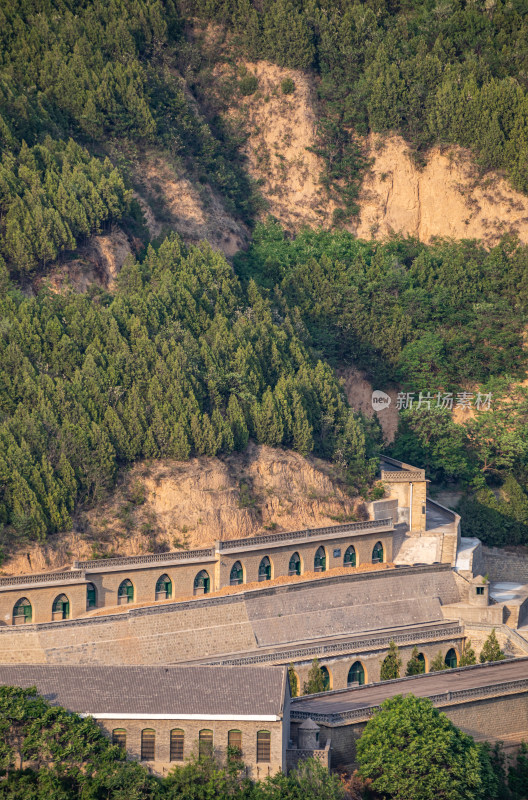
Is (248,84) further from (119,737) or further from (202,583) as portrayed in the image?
(119,737)

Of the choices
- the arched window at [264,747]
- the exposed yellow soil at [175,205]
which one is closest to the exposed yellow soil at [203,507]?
the arched window at [264,747]

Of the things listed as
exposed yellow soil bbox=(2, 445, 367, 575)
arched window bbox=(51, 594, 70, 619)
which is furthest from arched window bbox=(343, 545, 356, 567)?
arched window bbox=(51, 594, 70, 619)

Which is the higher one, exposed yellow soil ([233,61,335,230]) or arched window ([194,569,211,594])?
exposed yellow soil ([233,61,335,230])

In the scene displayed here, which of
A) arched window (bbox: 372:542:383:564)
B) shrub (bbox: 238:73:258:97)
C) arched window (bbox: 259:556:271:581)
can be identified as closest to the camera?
arched window (bbox: 259:556:271:581)

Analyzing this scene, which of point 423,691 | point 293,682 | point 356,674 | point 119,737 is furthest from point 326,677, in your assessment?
point 119,737

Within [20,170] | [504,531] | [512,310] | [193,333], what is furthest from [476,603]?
[20,170]

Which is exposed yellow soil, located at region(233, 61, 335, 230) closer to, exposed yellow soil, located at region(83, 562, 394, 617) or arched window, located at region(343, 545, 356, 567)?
arched window, located at region(343, 545, 356, 567)
